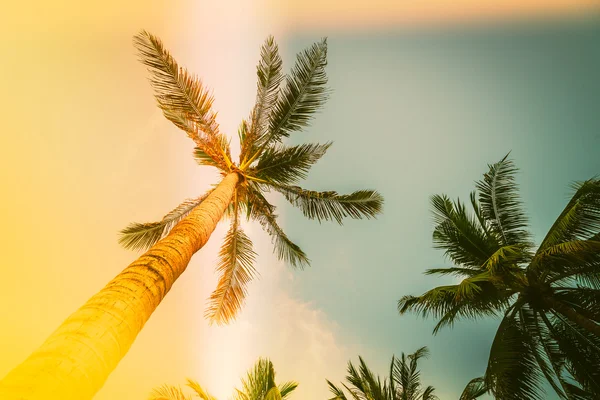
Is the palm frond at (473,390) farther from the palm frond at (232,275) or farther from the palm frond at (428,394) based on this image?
the palm frond at (232,275)

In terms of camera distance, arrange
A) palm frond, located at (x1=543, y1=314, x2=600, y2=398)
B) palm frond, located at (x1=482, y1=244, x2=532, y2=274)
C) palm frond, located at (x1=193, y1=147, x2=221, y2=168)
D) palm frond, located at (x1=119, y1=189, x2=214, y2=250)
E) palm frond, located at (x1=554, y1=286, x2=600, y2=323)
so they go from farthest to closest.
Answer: palm frond, located at (x1=193, y1=147, x2=221, y2=168) → palm frond, located at (x1=119, y1=189, x2=214, y2=250) → palm frond, located at (x1=543, y1=314, x2=600, y2=398) → palm frond, located at (x1=554, y1=286, x2=600, y2=323) → palm frond, located at (x1=482, y1=244, x2=532, y2=274)

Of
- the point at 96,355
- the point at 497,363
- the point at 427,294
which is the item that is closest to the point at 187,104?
the point at 96,355

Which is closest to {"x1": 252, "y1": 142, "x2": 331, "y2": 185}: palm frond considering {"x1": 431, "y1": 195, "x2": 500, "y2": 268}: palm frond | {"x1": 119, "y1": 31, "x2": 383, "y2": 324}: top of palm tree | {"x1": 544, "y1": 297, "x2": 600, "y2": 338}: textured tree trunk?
{"x1": 119, "y1": 31, "x2": 383, "y2": 324}: top of palm tree

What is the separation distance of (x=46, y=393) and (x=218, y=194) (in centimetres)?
391

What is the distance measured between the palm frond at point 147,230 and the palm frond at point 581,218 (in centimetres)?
789

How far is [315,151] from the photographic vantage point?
779cm

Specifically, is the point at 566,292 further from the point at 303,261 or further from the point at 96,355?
the point at 96,355

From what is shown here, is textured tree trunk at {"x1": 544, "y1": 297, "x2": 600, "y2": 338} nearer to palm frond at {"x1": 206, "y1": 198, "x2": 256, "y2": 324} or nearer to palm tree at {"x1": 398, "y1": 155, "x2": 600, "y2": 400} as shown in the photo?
palm tree at {"x1": 398, "y1": 155, "x2": 600, "y2": 400}

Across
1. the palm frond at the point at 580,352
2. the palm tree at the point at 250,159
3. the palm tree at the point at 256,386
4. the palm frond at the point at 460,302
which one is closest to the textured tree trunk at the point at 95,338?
the palm tree at the point at 250,159

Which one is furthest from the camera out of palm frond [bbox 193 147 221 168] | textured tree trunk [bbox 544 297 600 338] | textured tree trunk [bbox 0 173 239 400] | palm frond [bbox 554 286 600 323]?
palm frond [bbox 193 147 221 168]

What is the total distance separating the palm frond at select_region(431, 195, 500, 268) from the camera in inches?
297

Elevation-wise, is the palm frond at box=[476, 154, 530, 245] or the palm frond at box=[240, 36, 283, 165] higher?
the palm frond at box=[240, 36, 283, 165]

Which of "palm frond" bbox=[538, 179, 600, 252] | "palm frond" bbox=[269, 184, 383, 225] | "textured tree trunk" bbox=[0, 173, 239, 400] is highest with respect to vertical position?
"palm frond" bbox=[269, 184, 383, 225]

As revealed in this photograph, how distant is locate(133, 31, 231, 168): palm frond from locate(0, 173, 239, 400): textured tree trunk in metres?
4.46
